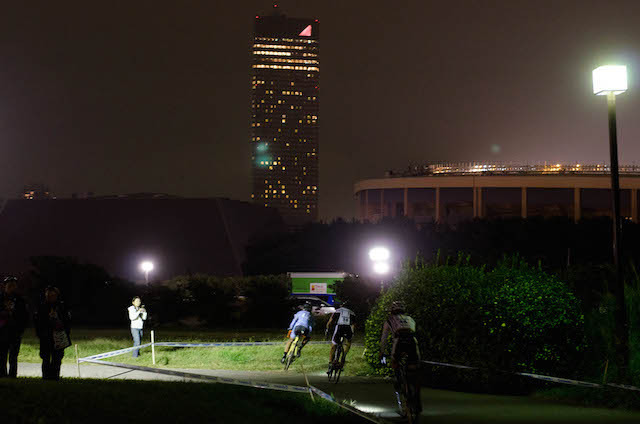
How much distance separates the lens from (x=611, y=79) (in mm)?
13422

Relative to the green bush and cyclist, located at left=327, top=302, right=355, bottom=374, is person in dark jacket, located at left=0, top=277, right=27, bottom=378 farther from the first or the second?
the green bush

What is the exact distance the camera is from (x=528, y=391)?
14289mm

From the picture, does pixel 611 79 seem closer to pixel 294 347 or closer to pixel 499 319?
pixel 499 319

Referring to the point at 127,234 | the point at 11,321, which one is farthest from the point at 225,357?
the point at 127,234

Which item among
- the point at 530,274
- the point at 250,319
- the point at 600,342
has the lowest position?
the point at 250,319

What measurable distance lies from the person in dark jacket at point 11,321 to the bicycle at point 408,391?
6.46 meters

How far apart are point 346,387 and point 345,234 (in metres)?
73.6

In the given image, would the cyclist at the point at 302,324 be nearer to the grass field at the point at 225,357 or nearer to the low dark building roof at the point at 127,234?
the grass field at the point at 225,357

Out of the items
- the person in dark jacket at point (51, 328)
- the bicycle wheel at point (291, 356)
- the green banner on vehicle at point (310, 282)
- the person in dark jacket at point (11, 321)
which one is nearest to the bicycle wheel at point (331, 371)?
the bicycle wheel at point (291, 356)

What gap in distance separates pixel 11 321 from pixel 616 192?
10.8 metres

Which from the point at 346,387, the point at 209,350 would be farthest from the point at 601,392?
the point at 209,350

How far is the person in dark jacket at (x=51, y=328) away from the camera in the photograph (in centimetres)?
1212

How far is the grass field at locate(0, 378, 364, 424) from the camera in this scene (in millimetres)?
8484

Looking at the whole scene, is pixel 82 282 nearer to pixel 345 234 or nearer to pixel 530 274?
pixel 530 274
